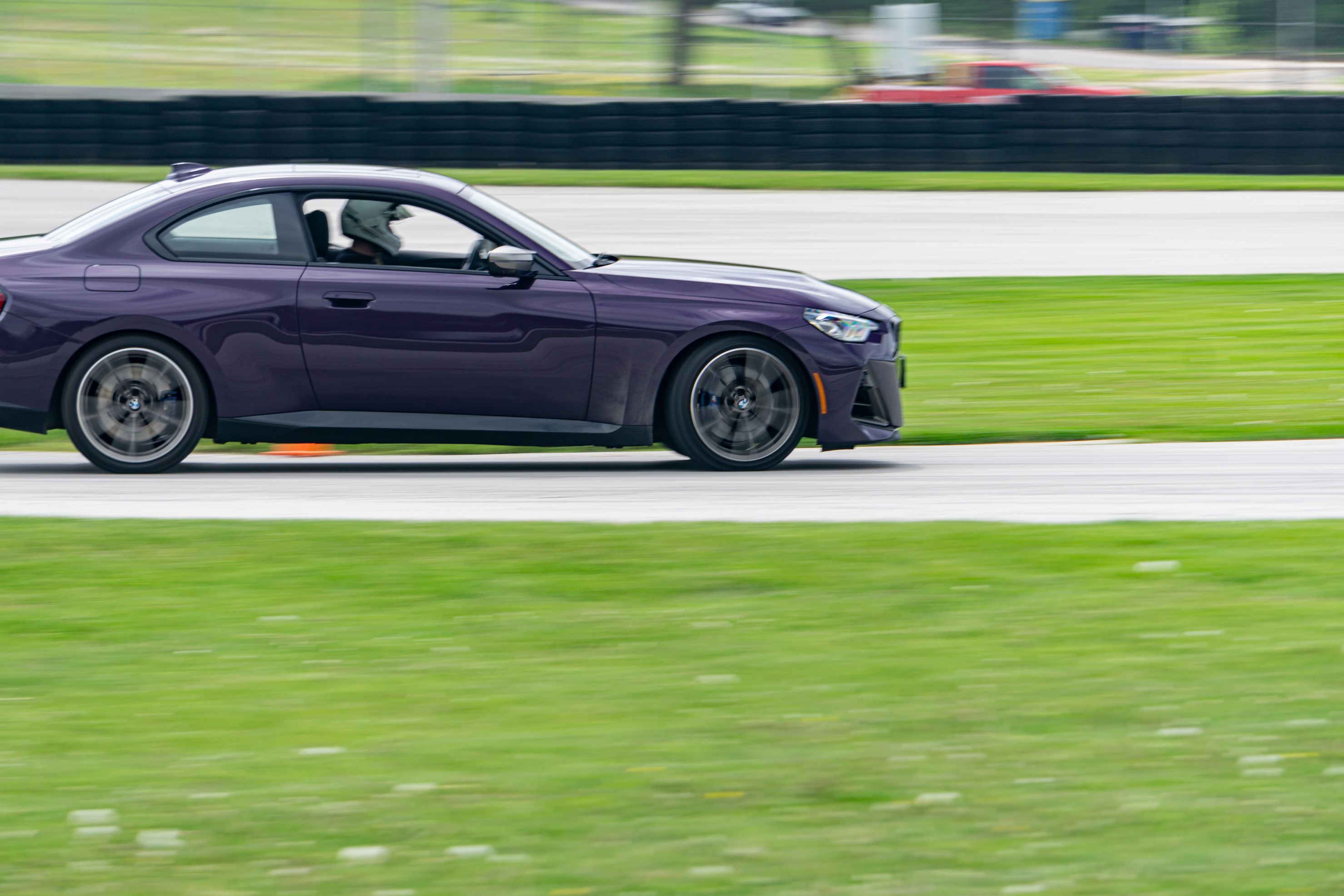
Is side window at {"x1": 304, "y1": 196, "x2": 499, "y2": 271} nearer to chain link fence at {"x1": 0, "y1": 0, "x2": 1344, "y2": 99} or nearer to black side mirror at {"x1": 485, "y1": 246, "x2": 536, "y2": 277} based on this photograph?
black side mirror at {"x1": 485, "y1": 246, "x2": 536, "y2": 277}

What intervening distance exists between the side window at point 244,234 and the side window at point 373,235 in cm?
10

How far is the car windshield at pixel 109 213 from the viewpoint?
906 cm

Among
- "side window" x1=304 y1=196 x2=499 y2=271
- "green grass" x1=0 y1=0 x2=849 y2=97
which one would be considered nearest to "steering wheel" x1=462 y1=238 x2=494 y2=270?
"side window" x1=304 y1=196 x2=499 y2=271

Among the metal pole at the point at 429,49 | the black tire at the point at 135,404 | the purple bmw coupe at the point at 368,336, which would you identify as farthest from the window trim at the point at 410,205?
the metal pole at the point at 429,49

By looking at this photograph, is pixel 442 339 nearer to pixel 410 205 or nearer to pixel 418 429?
pixel 418 429

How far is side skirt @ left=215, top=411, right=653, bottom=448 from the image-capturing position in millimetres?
9000

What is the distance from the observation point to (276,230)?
356 inches

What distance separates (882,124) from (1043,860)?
872 inches

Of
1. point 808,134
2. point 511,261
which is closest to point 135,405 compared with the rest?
point 511,261

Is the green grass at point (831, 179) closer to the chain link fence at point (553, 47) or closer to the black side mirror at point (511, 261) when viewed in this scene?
the chain link fence at point (553, 47)

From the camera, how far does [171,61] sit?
2842 cm

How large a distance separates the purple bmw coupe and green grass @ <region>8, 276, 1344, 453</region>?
1.68m

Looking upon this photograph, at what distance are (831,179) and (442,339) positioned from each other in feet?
54.5

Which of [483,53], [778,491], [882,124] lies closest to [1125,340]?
[778,491]
